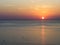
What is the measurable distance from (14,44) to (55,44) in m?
1.62

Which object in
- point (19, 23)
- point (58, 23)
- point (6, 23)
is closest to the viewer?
point (58, 23)

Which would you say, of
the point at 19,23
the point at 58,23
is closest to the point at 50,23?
the point at 58,23

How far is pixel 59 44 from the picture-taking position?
6.12 meters

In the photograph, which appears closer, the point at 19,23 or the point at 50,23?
the point at 50,23

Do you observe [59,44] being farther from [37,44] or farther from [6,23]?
[6,23]

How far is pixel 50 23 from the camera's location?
17.9 metres

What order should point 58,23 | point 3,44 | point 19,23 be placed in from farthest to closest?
point 19,23 → point 58,23 → point 3,44

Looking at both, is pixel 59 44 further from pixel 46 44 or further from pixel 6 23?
pixel 6 23

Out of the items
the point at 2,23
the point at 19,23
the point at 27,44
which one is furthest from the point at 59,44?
the point at 19,23

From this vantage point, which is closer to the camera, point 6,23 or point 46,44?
point 46,44

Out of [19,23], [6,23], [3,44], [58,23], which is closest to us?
[3,44]

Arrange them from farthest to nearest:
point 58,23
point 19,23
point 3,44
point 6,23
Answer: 1. point 19,23
2. point 6,23
3. point 58,23
4. point 3,44

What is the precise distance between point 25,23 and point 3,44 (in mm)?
12103

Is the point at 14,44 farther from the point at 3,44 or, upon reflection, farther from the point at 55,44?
the point at 55,44
